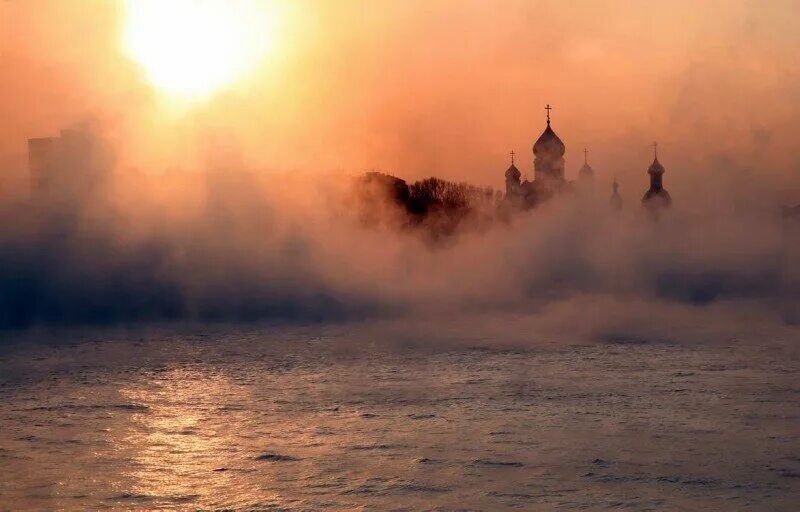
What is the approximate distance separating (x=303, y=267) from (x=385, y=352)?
19583mm

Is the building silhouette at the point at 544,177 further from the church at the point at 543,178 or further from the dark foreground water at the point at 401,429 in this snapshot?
the dark foreground water at the point at 401,429

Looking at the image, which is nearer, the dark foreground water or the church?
the dark foreground water

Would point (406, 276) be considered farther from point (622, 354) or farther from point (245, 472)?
point (245, 472)

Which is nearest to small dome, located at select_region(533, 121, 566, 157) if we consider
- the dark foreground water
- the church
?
the church

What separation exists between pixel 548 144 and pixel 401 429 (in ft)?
188

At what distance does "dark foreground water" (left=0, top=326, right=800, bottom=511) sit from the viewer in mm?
14094

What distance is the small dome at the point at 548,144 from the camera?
73750 mm

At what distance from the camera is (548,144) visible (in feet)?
243

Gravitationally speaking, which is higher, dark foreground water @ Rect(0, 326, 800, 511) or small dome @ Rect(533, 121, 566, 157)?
small dome @ Rect(533, 121, 566, 157)

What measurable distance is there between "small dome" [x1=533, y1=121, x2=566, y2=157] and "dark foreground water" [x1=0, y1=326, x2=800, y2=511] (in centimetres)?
4476

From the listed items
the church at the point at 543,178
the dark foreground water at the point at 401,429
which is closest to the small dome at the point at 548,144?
the church at the point at 543,178

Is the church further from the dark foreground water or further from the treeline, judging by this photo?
the dark foreground water

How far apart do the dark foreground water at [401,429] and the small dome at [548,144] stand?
44759 millimetres

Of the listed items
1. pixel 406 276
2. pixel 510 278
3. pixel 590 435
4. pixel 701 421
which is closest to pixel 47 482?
pixel 590 435
